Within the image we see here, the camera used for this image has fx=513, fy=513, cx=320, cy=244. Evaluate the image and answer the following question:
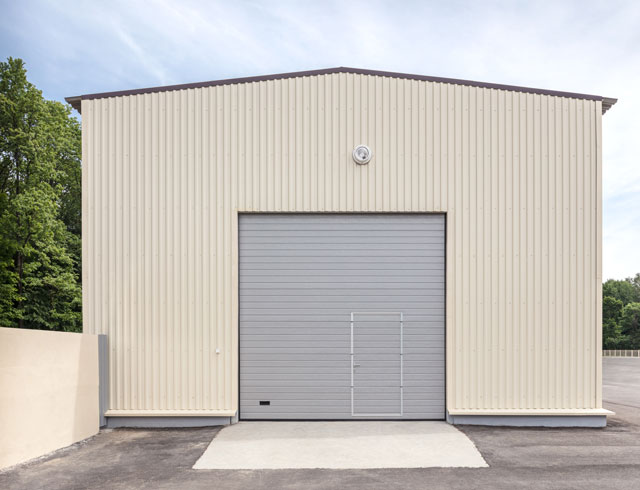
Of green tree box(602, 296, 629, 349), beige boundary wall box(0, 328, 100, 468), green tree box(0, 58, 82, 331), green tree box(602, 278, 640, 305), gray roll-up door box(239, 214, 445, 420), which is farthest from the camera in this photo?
green tree box(602, 278, 640, 305)

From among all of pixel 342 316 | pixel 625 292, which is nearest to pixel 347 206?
pixel 342 316

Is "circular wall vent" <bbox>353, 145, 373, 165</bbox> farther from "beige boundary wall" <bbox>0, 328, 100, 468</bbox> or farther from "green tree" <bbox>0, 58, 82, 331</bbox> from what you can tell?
"green tree" <bbox>0, 58, 82, 331</bbox>

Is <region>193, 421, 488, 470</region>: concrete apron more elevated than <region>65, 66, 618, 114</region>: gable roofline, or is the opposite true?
<region>65, 66, 618, 114</region>: gable roofline

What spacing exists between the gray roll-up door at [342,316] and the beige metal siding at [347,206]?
0.34m

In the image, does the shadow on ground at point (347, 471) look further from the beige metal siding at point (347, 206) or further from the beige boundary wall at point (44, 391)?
the beige metal siding at point (347, 206)

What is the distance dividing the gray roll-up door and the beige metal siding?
341 mm

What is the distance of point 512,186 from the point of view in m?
10.8

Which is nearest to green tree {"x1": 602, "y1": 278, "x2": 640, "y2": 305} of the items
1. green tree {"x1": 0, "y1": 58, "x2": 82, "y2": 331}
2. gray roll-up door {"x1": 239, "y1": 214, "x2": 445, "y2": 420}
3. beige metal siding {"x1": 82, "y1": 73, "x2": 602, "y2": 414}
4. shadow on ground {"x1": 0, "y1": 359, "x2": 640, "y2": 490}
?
green tree {"x1": 0, "y1": 58, "x2": 82, "y2": 331}

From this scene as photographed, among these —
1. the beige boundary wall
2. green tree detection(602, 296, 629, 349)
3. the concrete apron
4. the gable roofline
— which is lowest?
green tree detection(602, 296, 629, 349)

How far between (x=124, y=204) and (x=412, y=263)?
6199 millimetres

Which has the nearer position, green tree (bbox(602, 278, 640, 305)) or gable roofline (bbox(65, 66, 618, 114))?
gable roofline (bbox(65, 66, 618, 114))

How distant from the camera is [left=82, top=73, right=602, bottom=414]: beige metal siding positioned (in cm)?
1052

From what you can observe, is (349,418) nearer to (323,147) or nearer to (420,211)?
(420,211)

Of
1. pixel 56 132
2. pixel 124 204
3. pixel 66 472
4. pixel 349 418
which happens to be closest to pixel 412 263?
pixel 349 418
